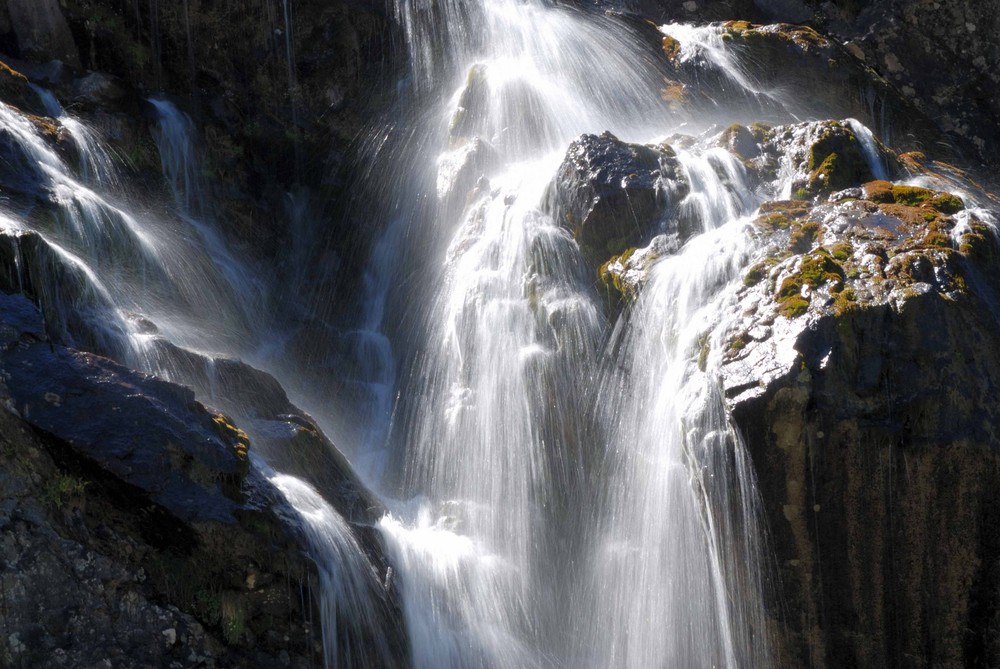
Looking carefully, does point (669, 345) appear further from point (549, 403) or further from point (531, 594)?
point (531, 594)

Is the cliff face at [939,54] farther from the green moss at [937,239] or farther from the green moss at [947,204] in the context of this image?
the green moss at [937,239]

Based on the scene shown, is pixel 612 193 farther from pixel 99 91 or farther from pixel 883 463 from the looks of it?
pixel 99 91

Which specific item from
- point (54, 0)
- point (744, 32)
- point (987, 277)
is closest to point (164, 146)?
point (54, 0)

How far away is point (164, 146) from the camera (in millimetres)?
11188

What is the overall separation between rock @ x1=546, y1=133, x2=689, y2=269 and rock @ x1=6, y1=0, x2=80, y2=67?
20.9 ft

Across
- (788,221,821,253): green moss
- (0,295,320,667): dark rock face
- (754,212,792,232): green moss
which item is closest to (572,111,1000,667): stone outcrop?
(788,221,821,253): green moss

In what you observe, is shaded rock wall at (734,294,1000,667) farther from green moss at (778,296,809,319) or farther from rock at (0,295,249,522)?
rock at (0,295,249,522)

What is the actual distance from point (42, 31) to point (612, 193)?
7.30 m

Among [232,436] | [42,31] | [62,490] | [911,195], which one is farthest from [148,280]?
[911,195]

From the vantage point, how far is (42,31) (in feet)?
37.3

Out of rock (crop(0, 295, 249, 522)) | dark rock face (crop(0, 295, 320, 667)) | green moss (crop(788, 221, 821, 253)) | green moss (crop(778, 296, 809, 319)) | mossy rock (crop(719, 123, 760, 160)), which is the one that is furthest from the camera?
mossy rock (crop(719, 123, 760, 160))

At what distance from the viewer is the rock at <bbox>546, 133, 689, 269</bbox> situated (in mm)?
8656

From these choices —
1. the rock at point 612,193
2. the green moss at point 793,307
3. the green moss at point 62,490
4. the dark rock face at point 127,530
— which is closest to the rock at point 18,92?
the dark rock face at point 127,530

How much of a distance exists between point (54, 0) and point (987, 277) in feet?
34.9
